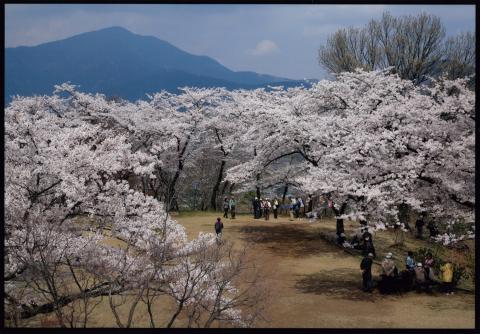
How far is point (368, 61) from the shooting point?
2375 centimetres

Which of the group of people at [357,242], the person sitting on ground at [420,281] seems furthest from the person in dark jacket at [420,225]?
the person sitting on ground at [420,281]

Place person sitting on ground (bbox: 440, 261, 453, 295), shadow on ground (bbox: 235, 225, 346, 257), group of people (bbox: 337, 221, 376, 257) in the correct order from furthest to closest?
shadow on ground (bbox: 235, 225, 346, 257) → group of people (bbox: 337, 221, 376, 257) → person sitting on ground (bbox: 440, 261, 453, 295)

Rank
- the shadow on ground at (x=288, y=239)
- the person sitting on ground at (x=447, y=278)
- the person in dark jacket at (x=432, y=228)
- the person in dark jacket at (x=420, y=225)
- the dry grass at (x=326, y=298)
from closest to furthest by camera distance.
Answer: the dry grass at (x=326, y=298), the person sitting on ground at (x=447, y=278), the person in dark jacket at (x=432, y=228), the person in dark jacket at (x=420, y=225), the shadow on ground at (x=288, y=239)

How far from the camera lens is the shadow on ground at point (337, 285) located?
1170 cm

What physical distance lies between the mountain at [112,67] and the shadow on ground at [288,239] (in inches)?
342

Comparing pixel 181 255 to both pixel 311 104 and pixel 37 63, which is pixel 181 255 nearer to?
pixel 311 104

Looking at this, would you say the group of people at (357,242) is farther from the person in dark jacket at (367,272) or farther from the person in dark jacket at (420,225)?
the person in dark jacket at (420,225)

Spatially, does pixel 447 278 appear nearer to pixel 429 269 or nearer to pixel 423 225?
pixel 429 269

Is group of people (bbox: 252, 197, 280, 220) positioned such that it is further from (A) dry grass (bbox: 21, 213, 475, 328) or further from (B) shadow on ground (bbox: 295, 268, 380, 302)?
(B) shadow on ground (bbox: 295, 268, 380, 302)

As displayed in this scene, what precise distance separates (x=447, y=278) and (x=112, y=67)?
140ft

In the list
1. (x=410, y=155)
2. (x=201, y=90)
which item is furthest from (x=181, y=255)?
(x=201, y=90)

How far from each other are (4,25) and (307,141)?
9.77 meters

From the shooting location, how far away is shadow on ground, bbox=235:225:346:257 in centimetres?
1556

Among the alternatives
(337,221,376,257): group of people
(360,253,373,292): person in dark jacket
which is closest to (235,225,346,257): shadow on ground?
(337,221,376,257): group of people
